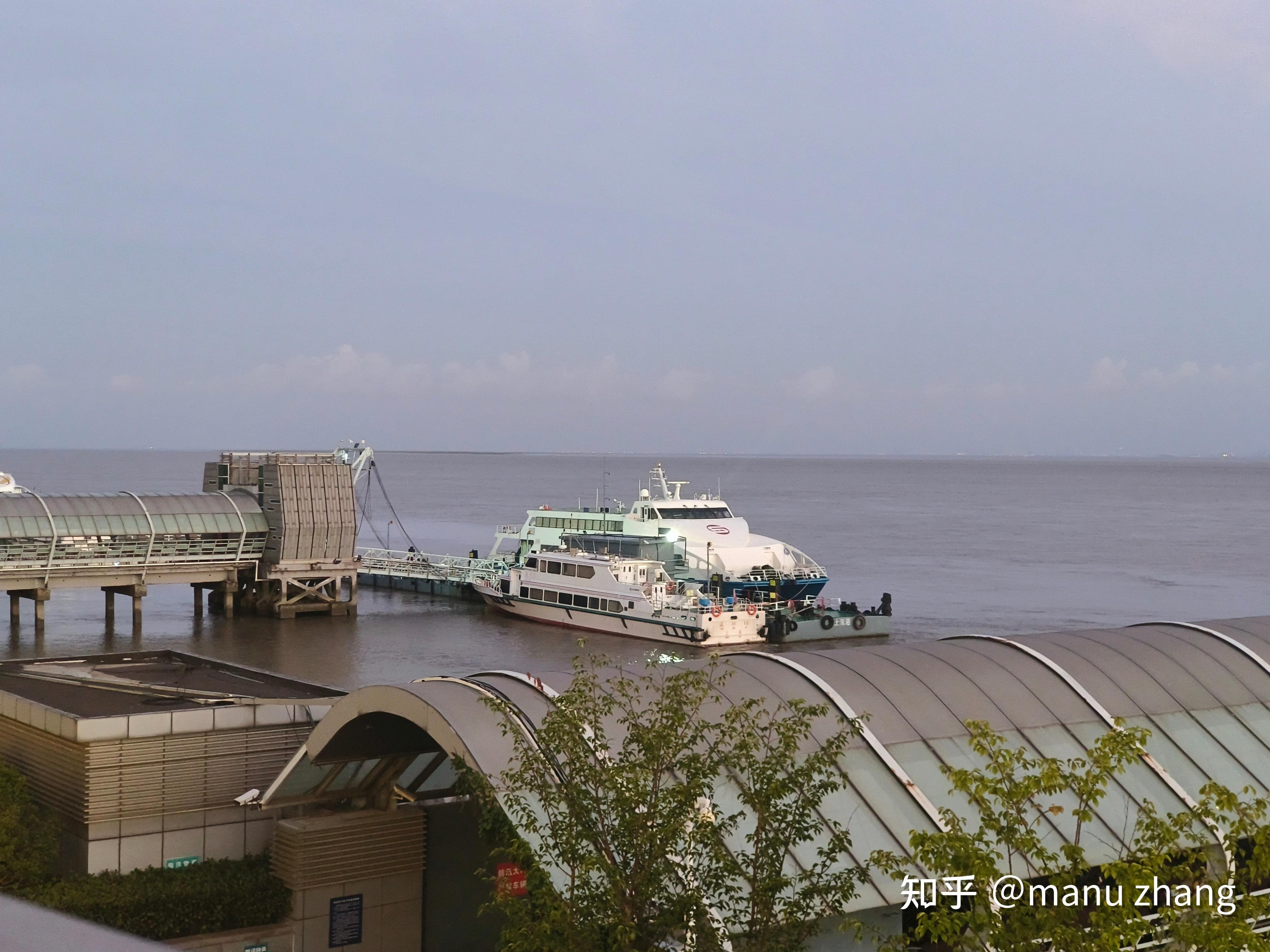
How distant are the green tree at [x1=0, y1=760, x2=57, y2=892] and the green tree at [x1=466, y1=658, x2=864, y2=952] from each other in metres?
7.04

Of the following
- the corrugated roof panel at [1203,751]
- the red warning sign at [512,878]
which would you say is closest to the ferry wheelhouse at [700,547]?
the corrugated roof panel at [1203,751]

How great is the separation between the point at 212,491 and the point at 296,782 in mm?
50603

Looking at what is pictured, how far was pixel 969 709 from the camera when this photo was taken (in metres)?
16.0

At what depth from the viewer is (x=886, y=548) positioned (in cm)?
10781

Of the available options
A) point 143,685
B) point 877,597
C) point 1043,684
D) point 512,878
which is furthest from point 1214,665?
point 877,597

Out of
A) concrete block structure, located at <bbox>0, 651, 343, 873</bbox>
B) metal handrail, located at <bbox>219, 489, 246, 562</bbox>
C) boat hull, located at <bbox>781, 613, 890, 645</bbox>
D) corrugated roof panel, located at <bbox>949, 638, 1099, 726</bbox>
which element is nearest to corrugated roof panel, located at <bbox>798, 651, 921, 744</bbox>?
corrugated roof panel, located at <bbox>949, 638, 1099, 726</bbox>

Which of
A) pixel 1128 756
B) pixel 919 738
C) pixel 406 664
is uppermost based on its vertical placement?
pixel 1128 756

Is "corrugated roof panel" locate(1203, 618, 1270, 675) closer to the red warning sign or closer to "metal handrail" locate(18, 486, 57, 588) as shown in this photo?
the red warning sign

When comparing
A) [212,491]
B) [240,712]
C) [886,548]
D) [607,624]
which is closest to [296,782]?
[240,712]

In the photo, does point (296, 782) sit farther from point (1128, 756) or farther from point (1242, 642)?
point (1242, 642)

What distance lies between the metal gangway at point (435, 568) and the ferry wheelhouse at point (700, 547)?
143 inches

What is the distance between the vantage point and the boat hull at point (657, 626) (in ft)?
186

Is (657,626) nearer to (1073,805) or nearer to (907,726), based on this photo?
(907,726)

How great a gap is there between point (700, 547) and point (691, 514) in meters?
1.94
